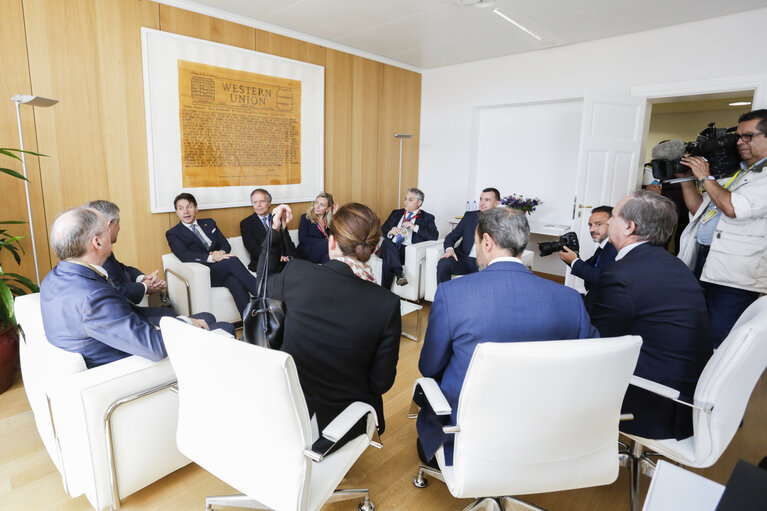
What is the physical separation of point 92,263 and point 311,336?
1.03 metres

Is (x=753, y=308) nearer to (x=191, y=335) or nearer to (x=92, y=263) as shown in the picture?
(x=191, y=335)

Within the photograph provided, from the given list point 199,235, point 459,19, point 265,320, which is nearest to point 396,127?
point 459,19

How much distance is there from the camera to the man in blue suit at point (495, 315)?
1.44 metres

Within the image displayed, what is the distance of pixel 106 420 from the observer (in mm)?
1565

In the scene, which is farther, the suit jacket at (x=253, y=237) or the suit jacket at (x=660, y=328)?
the suit jacket at (x=253, y=237)

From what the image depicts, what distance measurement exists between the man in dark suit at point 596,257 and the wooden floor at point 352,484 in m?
1.06

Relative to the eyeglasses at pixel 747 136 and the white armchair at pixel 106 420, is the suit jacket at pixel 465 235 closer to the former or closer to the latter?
the eyeglasses at pixel 747 136

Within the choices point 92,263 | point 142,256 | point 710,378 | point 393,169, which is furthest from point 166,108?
point 710,378

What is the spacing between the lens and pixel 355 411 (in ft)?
4.75

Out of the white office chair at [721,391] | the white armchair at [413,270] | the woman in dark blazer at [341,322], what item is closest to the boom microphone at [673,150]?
the white office chair at [721,391]

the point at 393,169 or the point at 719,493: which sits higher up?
the point at 393,169

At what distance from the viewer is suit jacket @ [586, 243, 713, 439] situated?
1.64m

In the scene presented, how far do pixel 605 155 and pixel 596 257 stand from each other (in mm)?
2223

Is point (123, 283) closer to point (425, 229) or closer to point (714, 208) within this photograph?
point (425, 229)
